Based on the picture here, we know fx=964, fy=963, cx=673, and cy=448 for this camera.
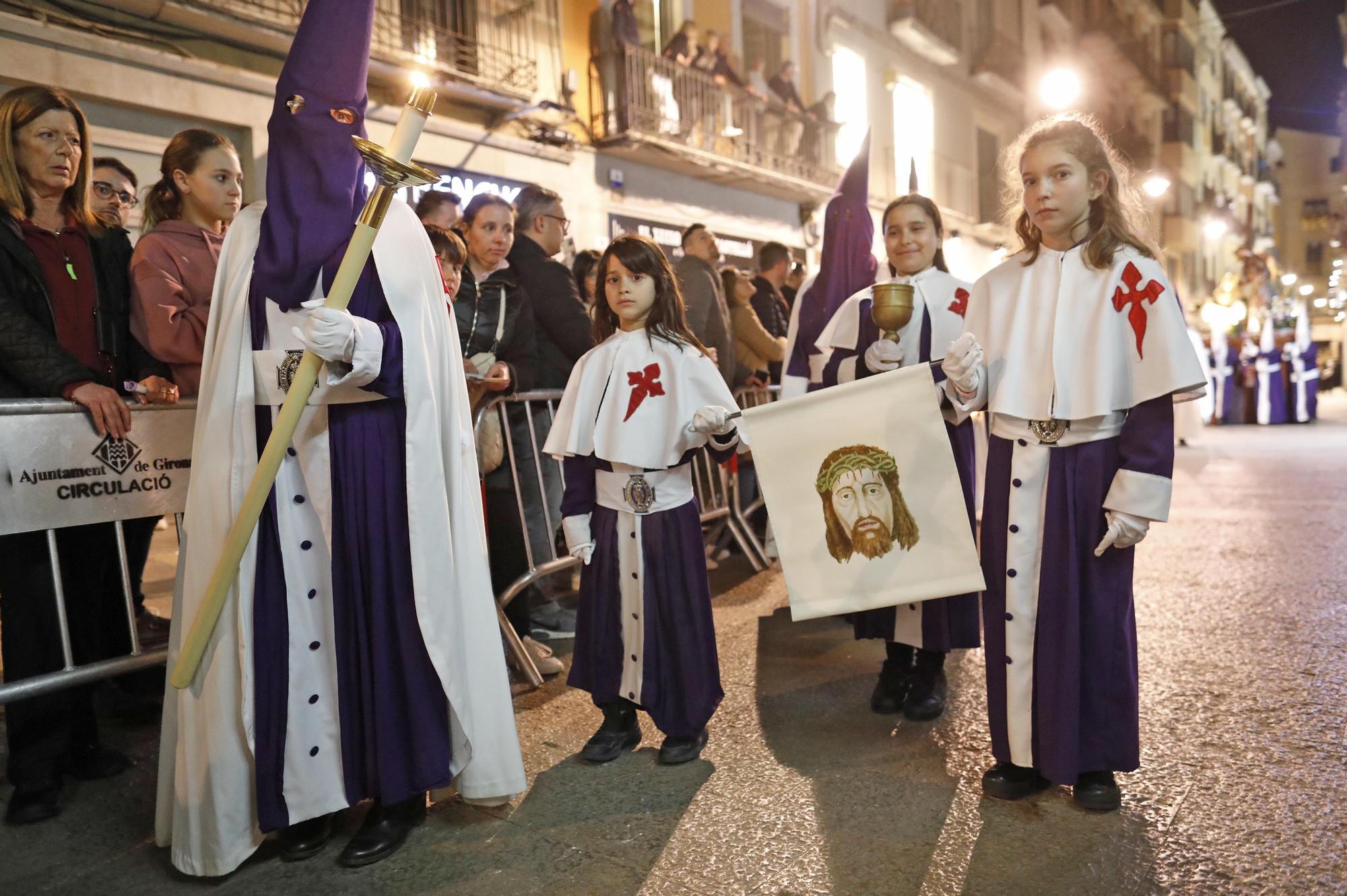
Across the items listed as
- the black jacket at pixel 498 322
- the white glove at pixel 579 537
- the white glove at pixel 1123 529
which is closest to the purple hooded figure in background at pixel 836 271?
the black jacket at pixel 498 322

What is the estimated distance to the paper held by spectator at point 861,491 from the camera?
292 centimetres

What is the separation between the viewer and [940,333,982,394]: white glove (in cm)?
284

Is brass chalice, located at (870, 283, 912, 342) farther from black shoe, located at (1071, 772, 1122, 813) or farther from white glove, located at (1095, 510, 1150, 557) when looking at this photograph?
black shoe, located at (1071, 772, 1122, 813)

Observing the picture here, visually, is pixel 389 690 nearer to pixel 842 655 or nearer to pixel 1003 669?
pixel 1003 669

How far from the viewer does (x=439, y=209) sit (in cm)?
502

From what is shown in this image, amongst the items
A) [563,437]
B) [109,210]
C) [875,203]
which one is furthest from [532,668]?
[875,203]

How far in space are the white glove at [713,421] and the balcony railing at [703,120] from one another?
10.7 m

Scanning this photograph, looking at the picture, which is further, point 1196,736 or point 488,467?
point 488,467

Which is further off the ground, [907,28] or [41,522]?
[907,28]

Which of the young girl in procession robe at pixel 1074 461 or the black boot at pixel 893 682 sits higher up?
the young girl in procession robe at pixel 1074 461

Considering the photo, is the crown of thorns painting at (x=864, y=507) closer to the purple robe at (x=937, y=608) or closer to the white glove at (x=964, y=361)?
the white glove at (x=964, y=361)

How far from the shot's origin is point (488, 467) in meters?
4.43

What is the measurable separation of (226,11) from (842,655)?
829cm

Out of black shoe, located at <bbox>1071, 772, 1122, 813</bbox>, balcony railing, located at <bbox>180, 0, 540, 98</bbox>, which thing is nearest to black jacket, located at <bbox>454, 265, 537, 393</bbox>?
black shoe, located at <bbox>1071, 772, 1122, 813</bbox>
